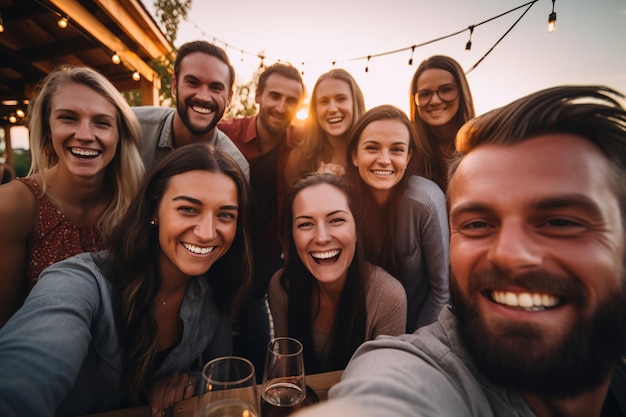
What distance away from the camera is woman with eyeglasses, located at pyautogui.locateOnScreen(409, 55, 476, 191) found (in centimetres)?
274

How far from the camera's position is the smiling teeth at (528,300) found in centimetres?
81

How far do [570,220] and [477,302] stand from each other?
0.36 meters

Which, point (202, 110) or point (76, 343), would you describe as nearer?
point (76, 343)

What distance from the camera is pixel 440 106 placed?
2.79 meters

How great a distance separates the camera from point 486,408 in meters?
0.82

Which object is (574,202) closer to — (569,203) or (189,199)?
(569,203)

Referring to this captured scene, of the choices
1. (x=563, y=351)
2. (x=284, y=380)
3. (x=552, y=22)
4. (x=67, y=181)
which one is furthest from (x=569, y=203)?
(x=552, y=22)

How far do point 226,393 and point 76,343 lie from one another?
0.69 m

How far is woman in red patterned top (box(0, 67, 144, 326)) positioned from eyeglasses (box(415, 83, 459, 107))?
8.56 ft

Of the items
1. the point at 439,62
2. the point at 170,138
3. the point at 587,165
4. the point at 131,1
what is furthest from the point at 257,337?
the point at 131,1

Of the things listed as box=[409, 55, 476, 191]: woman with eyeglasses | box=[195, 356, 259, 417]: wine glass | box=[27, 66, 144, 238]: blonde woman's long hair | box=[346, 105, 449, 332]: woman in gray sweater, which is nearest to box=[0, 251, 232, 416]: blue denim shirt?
box=[195, 356, 259, 417]: wine glass

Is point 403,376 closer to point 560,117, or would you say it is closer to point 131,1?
point 560,117

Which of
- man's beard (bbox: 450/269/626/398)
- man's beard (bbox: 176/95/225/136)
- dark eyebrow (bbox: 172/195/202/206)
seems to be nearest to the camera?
man's beard (bbox: 450/269/626/398)

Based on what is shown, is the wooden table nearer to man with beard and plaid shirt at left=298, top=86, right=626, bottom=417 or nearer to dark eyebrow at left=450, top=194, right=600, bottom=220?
man with beard and plaid shirt at left=298, top=86, right=626, bottom=417
